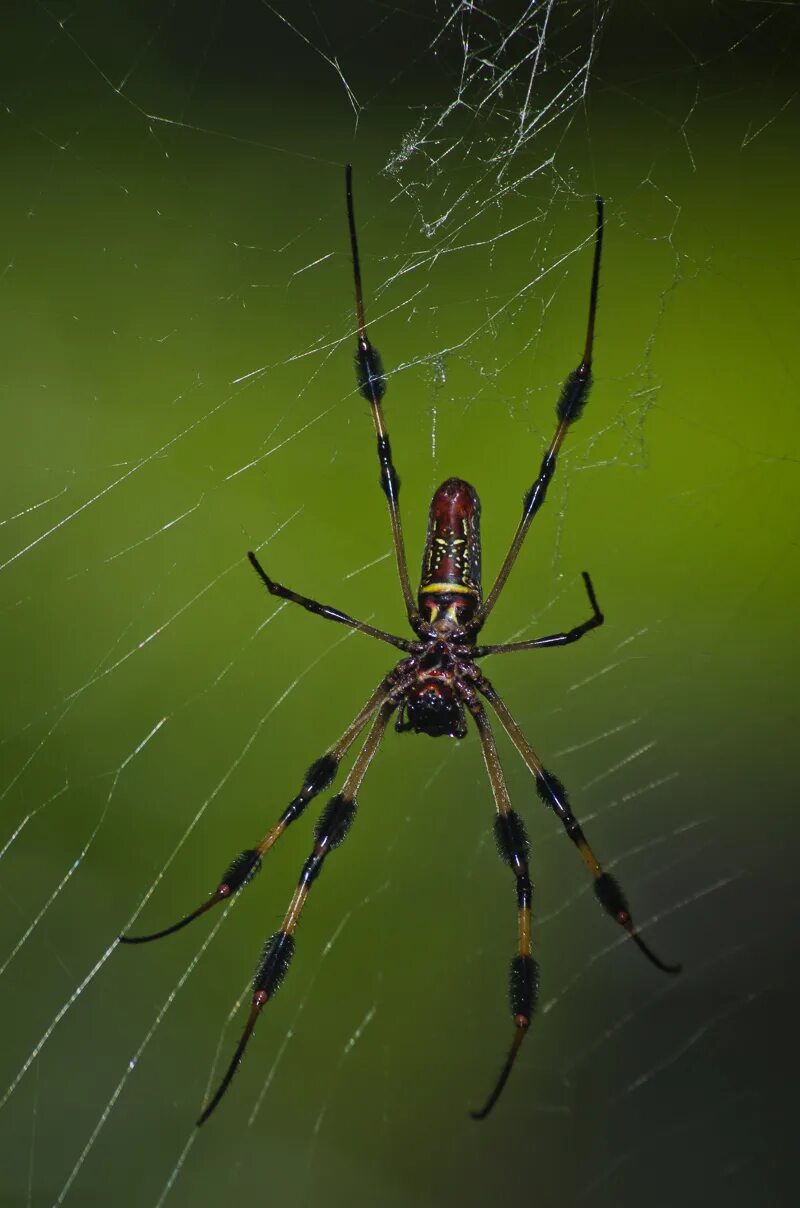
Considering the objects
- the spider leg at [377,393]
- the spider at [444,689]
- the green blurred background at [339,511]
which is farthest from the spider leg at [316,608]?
the green blurred background at [339,511]

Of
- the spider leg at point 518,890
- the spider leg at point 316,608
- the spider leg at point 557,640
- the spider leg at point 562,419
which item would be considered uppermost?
the spider leg at point 562,419

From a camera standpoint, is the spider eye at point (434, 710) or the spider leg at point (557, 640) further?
the spider eye at point (434, 710)

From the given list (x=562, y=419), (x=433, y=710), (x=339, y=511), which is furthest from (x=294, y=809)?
(x=562, y=419)

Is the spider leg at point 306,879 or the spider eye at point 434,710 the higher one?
the spider eye at point 434,710

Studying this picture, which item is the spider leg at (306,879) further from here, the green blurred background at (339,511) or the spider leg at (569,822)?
the green blurred background at (339,511)

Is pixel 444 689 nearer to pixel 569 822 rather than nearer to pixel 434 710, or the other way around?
pixel 434 710

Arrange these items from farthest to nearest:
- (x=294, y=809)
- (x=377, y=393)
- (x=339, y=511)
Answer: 1. (x=339, y=511)
2. (x=294, y=809)
3. (x=377, y=393)
